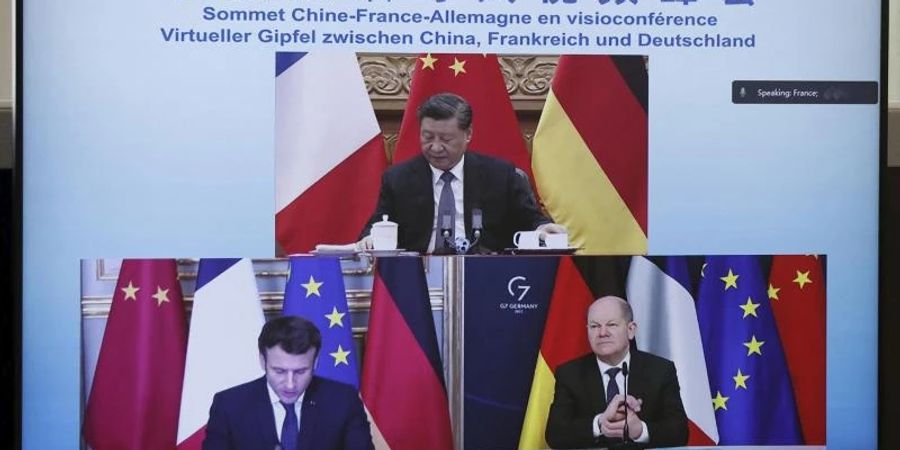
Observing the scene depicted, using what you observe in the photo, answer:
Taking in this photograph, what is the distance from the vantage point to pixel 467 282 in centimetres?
235

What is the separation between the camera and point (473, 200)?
7.86ft

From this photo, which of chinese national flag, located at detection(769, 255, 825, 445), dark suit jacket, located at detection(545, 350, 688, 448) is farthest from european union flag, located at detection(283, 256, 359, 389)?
chinese national flag, located at detection(769, 255, 825, 445)

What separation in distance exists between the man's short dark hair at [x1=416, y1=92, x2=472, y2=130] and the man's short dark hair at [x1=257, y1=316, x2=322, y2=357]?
0.54 metres

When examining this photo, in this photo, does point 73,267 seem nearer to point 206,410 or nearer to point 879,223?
point 206,410

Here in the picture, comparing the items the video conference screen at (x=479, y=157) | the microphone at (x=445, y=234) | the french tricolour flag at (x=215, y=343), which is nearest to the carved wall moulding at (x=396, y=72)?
the video conference screen at (x=479, y=157)

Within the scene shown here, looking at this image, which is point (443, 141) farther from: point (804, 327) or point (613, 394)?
point (804, 327)

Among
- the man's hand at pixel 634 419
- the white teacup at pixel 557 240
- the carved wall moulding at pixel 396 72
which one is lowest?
the man's hand at pixel 634 419

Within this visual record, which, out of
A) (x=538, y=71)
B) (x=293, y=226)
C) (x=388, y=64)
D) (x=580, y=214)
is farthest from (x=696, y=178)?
(x=293, y=226)

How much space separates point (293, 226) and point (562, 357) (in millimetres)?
683

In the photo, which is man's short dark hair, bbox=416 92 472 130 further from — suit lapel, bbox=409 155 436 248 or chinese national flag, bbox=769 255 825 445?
chinese national flag, bbox=769 255 825 445

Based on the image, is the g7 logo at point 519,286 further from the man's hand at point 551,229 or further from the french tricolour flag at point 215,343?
the french tricolour flag at point 215,343

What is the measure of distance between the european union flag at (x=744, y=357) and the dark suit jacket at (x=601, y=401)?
10 centimetres

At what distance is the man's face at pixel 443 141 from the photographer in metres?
2.39

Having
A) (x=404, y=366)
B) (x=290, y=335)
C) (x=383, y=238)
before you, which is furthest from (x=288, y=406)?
(x=383, y=238)
